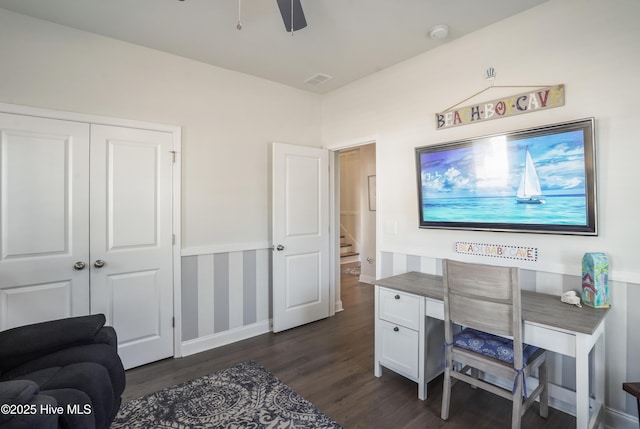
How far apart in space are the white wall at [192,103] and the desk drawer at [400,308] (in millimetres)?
1564

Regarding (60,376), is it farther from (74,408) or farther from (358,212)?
(358,212)

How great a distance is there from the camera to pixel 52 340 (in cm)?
170

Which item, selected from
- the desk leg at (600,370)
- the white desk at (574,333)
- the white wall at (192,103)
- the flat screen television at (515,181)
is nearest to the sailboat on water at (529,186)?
the flat screen television at (515,181)

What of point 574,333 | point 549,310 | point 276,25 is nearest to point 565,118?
point 549,310

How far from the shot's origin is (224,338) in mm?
3170

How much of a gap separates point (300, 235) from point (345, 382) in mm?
1645

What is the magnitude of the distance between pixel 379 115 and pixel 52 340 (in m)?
3.11

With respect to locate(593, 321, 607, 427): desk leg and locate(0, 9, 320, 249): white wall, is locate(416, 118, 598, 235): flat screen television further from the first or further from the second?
locate(0, 9, 320, 249): white wall

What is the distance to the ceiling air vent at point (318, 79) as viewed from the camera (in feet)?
11.0

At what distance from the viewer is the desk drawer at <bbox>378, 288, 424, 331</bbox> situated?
226 centimetres

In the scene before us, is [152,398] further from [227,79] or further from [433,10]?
[433,10]

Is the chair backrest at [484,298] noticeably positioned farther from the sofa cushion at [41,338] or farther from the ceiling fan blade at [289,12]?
the sofa cushion at [41,338]

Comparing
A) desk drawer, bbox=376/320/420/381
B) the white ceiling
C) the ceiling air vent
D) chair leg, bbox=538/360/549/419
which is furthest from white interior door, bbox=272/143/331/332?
chair leg, bbox=538/360/549/419

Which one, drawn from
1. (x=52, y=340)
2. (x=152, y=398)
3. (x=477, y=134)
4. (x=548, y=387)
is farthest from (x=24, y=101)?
(x=548, y=387)
